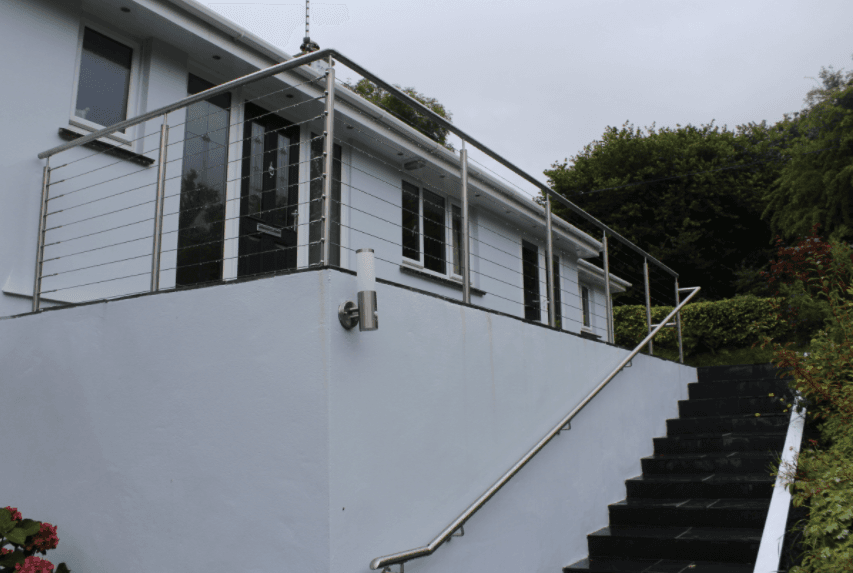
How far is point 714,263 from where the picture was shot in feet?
71.1

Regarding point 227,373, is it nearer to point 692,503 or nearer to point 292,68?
point 292,68

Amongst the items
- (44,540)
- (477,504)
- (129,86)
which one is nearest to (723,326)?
(477,504)

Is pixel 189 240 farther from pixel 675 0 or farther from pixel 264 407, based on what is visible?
pixel 675 0

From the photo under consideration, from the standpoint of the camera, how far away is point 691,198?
2212 cm

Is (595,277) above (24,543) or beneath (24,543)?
above

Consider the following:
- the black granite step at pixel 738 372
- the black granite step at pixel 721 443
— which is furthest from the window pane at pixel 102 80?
the black granite step at pixel 738 372

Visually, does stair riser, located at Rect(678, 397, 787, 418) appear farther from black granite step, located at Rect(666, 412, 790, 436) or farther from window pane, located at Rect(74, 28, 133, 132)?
window pane, located at Rect(74, 28, 133, 132)

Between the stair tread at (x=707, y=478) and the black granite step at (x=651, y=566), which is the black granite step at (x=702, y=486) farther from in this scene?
the black granite step at (x=651, y=566)

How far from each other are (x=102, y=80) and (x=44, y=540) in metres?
3.68

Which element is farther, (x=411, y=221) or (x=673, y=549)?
(x=411, y=221)

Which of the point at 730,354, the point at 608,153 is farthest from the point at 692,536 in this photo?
the point at 608,153

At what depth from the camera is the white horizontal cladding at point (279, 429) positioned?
2.87 meters

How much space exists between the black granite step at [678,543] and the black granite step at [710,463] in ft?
3.00

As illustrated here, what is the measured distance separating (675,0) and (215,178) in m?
13.0
